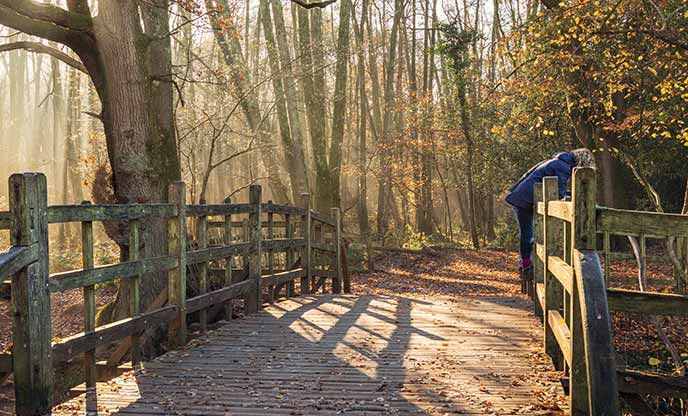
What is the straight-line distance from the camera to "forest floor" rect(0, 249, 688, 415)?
9.88 m

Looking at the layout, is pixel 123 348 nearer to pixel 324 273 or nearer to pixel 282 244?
pixel 282 244

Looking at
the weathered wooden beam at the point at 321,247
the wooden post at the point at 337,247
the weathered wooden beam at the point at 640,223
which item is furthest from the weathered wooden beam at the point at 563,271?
the wooden post at the point at 337,247

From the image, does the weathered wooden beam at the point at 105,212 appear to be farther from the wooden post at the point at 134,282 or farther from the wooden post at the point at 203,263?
the wooden post at the point at 203,263

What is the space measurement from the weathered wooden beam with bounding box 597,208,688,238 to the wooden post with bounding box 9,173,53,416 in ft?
11.3

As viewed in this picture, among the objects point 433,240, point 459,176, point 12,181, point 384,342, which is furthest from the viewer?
point 459,176

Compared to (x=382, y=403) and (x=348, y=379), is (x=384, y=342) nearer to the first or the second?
(x=348, y=379)

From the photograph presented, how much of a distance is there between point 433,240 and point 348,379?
2583 cm

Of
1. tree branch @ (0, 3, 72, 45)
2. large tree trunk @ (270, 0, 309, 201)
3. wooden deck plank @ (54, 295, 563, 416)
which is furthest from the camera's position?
large tree trunk @ (270, 0, 309, 201)

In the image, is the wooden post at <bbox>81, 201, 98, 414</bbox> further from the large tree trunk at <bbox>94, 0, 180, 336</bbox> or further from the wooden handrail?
the large tree trunk at <bbox>94, 0, 180, 336</bbox>

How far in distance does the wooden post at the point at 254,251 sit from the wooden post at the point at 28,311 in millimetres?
4580

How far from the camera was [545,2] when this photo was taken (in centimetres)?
1494

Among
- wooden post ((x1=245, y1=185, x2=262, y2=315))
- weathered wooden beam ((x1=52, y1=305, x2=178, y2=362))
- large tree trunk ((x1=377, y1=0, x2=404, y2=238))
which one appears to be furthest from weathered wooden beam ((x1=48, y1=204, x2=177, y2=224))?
large tree trunk ((x1=377, y1=0, x2=404, y2=238))

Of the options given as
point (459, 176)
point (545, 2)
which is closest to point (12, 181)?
point (545, 2)

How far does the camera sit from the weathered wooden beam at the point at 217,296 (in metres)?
7.13
